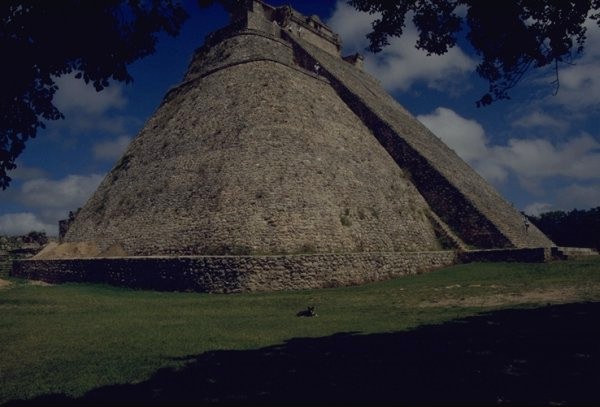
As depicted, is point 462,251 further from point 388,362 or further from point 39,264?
point 39,264

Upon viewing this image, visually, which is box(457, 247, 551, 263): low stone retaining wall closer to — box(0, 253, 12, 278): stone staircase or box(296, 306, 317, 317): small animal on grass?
box(296, 306, 317, 317): small animal on grass

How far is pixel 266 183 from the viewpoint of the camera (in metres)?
20.5

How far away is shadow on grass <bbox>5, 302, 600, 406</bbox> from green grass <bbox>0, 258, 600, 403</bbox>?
2.49 ft

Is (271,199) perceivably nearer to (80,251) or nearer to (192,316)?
(192,316)

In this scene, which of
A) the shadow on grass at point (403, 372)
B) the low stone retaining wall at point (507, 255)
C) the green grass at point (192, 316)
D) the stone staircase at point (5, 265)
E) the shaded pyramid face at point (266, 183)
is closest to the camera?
the shadow on grass at point (403, 372)

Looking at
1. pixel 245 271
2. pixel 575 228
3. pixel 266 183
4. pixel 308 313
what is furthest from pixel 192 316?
pixel 575 228

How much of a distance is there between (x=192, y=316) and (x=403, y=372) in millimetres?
7506

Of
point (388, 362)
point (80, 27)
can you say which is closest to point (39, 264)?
point (80, 27)

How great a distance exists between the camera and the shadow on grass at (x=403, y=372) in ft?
18.8

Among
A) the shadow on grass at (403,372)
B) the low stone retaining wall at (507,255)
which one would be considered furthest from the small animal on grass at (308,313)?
the low stone retaining wall at (507,255)

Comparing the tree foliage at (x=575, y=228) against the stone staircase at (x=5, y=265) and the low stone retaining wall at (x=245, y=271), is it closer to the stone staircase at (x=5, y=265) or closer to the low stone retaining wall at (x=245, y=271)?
the low stone retaining wall at (x=245, y=271)

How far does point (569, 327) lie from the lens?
873 cm

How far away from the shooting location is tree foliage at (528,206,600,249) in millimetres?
31439

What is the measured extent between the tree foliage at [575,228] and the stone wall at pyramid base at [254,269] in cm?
1388
